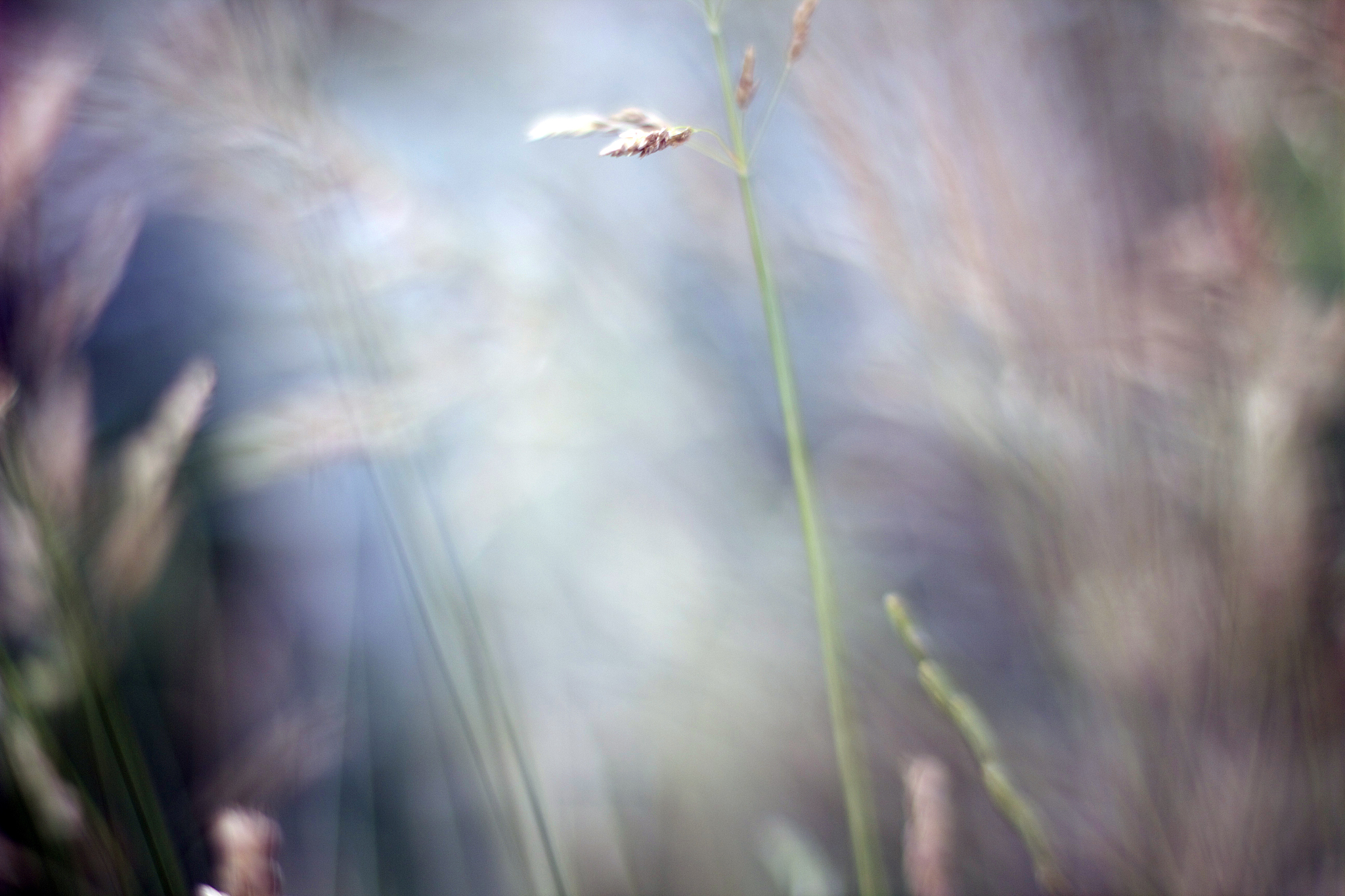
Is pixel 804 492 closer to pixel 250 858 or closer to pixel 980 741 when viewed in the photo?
pixel 980 741

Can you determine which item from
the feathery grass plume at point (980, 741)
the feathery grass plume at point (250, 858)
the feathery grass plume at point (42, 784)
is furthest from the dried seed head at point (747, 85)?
the feathery grass plume at point (42, 784)

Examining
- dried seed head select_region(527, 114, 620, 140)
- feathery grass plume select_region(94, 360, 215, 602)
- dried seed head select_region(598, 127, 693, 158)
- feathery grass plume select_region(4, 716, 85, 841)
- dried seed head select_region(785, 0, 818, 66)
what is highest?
dried seed head select_region(785, 0, 818, 66)

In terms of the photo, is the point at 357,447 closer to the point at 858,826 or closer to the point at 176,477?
the point at 858,826

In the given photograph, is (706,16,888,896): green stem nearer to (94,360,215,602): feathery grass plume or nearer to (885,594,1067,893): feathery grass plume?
(885,594,1067,893): feathery grass plume

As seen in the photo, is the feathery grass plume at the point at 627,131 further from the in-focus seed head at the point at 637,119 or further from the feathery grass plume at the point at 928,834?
the feathery grass plume at the point at 928,834

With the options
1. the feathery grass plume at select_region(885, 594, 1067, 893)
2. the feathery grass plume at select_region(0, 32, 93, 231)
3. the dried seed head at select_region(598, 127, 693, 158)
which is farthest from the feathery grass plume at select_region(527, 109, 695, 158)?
the feathery grass plume at select_region(0, 32, 93, 231)

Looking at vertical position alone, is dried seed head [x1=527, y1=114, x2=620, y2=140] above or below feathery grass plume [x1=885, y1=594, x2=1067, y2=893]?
above

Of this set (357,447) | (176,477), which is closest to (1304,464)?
(357,447)
